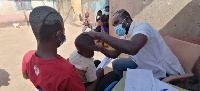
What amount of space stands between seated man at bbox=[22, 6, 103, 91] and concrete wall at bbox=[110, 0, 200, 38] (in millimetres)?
2165

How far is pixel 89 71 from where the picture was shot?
1.56 meters

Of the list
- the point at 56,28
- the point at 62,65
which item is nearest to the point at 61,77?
A: the point at 62,65

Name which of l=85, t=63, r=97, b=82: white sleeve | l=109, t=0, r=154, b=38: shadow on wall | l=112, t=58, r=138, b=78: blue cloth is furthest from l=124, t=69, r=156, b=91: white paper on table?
l=109, t=0, r=154, b=38: shadow on wall

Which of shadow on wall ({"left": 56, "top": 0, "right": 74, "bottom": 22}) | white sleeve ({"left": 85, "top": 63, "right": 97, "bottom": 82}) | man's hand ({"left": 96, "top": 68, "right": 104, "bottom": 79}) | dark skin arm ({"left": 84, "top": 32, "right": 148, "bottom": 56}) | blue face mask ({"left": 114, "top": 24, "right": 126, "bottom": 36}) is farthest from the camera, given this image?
shadow on wall ({"left": 56, "top": 0, "right": 74, "bottom": 22})

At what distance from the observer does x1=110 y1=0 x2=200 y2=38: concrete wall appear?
2436mm

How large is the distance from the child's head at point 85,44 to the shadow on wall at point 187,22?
1782mm

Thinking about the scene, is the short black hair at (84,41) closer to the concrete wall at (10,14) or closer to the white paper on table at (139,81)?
the white paper on table at (139,81)

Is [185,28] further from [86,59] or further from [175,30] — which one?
[86,59]

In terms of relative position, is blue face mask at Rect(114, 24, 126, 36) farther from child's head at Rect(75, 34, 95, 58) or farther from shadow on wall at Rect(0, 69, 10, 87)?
shadow on wall at Rect(0, 69, 10, 87)

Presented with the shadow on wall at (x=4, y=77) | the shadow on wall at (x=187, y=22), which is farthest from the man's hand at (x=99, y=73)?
the shadow on wall at (x=4, y=77)

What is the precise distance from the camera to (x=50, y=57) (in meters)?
1.07

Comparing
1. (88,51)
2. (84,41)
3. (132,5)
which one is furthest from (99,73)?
(132,5)

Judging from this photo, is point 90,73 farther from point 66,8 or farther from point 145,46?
point 66,8

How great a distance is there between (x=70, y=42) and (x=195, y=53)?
463 centimetres
